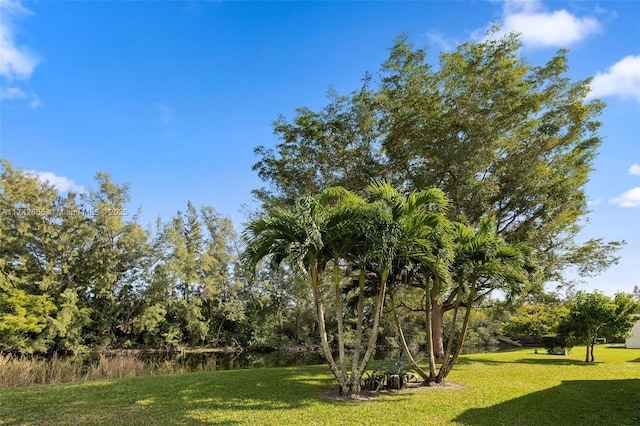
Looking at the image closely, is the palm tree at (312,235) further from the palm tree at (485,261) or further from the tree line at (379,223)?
the palm tree at (485,261)

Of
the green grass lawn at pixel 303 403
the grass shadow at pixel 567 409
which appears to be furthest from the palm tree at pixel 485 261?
the grass shadow at pixel 567 409

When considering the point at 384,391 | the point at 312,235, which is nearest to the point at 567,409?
the point at 384,391

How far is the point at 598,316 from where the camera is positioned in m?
15.6

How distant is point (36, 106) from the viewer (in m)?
13.2

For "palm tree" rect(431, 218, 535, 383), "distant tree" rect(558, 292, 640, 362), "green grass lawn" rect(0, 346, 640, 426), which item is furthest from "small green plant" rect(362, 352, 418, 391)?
"distant tree" rect(558, 292, 640, 362)

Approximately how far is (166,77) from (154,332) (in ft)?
82.2

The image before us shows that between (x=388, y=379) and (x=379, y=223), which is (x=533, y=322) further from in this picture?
(x=379, y=223)

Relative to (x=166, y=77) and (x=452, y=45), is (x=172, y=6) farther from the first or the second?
(x=452, y=45)

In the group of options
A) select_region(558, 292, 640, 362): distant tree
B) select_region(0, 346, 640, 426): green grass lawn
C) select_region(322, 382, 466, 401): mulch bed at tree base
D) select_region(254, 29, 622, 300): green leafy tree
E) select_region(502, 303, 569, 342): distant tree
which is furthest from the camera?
select_region(502, 303, 569, 342): distant tree

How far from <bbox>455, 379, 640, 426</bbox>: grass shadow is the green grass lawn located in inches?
0.7

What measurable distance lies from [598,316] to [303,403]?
561 inches

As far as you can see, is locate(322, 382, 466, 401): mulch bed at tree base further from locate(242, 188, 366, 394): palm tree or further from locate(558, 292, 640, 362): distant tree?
locate(558, 292, 640, 362): distant tree

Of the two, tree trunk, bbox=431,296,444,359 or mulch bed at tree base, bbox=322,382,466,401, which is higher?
tree trunk, bbox=431,296,444,359

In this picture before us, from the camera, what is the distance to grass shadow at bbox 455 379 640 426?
6.88 m
